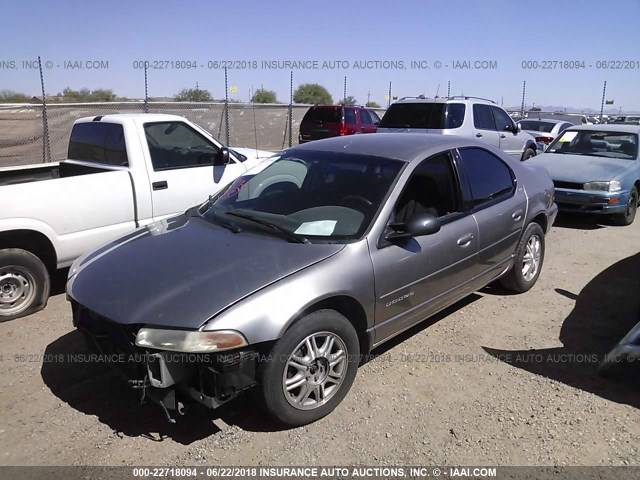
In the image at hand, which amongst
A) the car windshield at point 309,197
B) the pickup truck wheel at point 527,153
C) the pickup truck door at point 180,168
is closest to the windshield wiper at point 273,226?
the car windshield at point 309,197

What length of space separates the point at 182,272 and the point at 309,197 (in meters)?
1.18

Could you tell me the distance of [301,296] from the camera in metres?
2.89

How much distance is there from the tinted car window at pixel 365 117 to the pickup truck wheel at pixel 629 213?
29.5 ft

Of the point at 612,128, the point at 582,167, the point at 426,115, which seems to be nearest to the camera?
the point at 582,167

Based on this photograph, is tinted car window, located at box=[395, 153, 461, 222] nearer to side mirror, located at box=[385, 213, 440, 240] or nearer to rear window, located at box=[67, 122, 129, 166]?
side mirror, located at box=[385, 213, 440, 240]

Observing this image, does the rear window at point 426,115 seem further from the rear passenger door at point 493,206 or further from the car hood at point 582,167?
the rear passenger door at point 493,206

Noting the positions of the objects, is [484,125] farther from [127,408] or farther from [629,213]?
[127,408]

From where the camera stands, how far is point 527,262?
519cm

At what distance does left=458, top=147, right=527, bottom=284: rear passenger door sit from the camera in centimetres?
426

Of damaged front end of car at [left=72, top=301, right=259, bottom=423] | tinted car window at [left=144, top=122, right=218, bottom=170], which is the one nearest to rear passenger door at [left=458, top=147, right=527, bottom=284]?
damaged front end of car at [left=72, top=301, right=259, bottom=423]

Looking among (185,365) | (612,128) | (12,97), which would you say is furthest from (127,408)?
(12,97)

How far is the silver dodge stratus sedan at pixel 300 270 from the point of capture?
2.73 meters

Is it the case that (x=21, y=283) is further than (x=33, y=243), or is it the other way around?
(x=33, y=243)

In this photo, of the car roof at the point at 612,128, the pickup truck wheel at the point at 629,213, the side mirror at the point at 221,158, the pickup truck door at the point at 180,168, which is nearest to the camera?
the pickup truck door at the point at 180,168
